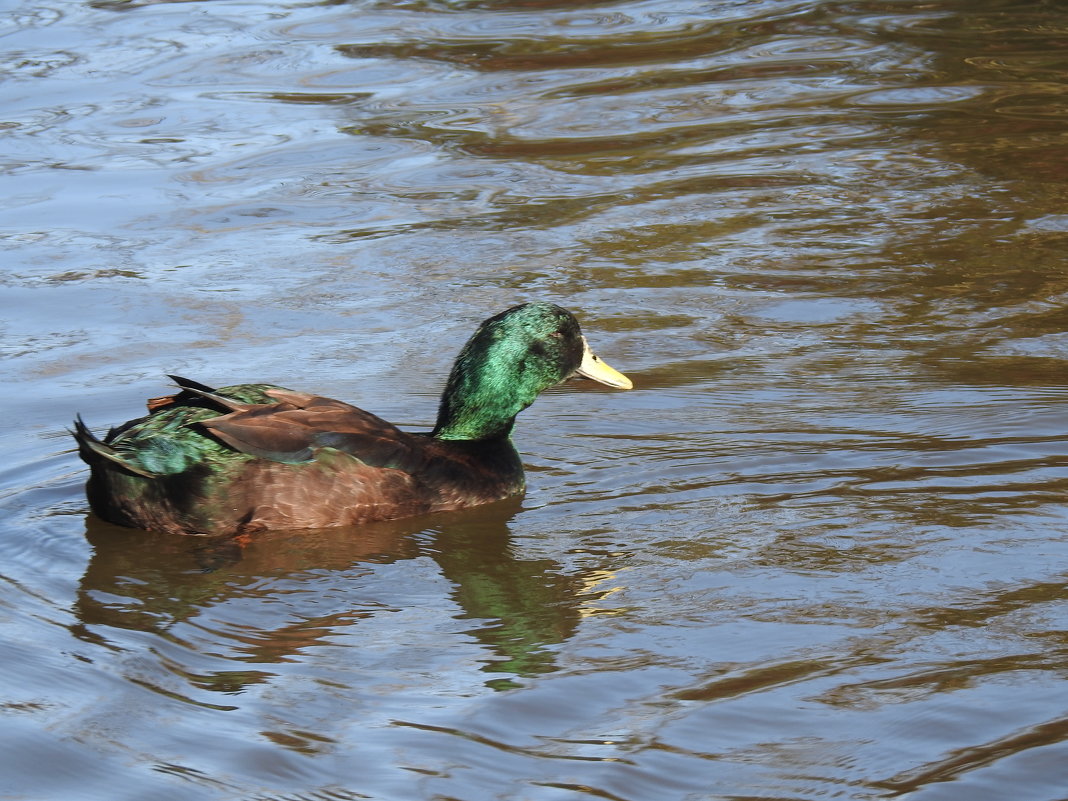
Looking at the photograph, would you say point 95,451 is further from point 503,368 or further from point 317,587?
Answer: point 503,368

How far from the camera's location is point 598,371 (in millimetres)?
7195

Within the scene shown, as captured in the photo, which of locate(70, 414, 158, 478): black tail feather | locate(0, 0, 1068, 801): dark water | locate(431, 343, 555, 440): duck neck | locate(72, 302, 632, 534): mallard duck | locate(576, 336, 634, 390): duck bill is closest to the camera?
locate(0, 0, 1068, 801): dark water

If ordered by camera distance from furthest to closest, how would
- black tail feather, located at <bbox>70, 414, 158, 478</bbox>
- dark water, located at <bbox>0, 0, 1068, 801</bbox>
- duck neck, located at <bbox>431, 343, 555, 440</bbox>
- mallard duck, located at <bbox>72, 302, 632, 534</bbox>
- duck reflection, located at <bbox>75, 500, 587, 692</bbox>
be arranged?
duck neck, located at <bbox>431, 343, 555, 440</bbox>
mallard duck, located at <bbox>72, 302, 632, 534</bbox>
black tail feather, located at <bbox>70, 414, 158, 478</bbox>
duck reflection, located at <bbox>75, 500, 587, 692</bbox>
dark water, located at <bbox>0, 0, 1068, 801</bbox>

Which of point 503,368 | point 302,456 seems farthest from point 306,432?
point 503,368

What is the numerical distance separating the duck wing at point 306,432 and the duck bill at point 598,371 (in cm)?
94

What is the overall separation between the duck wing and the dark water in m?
0.32

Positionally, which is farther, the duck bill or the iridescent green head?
the duck bill

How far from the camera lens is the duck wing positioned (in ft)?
20.6

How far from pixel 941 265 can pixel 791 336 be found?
1.30 meters

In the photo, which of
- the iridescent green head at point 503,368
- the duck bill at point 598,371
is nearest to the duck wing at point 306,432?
the iridescent green head at point 503,368

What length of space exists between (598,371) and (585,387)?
0.67 m

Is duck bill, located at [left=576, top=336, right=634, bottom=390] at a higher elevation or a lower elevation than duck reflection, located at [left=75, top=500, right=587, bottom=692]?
higher

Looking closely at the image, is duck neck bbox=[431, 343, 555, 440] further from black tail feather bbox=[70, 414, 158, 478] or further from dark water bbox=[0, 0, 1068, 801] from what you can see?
black tail feather bbox=[70, 414, 158, 478]

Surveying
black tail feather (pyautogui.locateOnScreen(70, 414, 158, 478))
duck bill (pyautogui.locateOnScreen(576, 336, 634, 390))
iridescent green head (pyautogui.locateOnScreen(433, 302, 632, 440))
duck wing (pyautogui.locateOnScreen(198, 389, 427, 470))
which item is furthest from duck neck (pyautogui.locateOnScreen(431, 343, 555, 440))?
black tail feather (pyautogui.locateOnScreen(70, 414, 158, 478))
